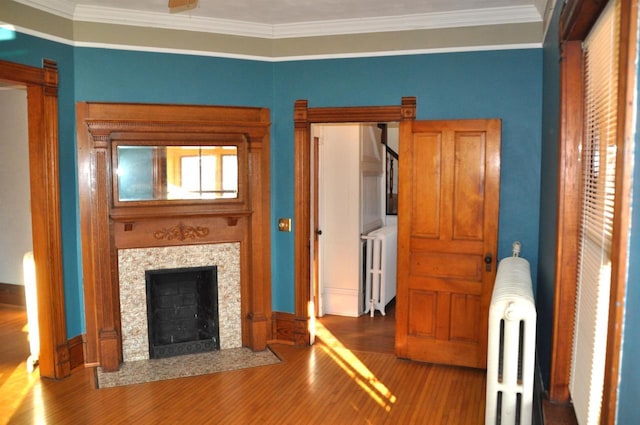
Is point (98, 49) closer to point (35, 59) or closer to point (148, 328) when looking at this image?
point (35, 59)

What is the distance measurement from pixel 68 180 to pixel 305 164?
1.96 meters

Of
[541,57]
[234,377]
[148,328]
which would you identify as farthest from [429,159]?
[148,328]

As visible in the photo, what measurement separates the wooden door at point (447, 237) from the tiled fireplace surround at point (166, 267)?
149cm

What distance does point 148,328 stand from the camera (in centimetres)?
445

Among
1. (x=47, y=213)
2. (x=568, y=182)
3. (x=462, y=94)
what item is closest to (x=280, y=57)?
(x=462, y=94)

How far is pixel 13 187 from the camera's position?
6.36 meters

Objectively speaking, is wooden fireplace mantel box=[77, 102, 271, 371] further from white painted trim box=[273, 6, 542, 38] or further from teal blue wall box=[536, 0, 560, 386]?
teal blue wall box=[536, 0, 560, 386]

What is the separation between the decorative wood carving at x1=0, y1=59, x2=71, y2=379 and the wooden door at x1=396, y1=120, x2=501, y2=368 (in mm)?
2723

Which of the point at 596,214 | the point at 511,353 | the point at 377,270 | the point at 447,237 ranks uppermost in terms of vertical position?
the point at 596,214

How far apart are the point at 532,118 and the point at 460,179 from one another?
73 centimetres

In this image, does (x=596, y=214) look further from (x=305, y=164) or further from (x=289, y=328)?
(x=289, y=328)

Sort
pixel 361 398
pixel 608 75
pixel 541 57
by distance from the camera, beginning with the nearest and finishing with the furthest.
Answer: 1. pixel 608 75
2. pixel 361 398
3. pixel 541 57

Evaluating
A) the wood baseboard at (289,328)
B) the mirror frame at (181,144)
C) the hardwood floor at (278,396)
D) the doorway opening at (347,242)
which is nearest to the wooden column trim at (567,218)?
the hardwood floor at (278,396)

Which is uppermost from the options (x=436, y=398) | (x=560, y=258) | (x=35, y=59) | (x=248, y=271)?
(x=35, y=59)
